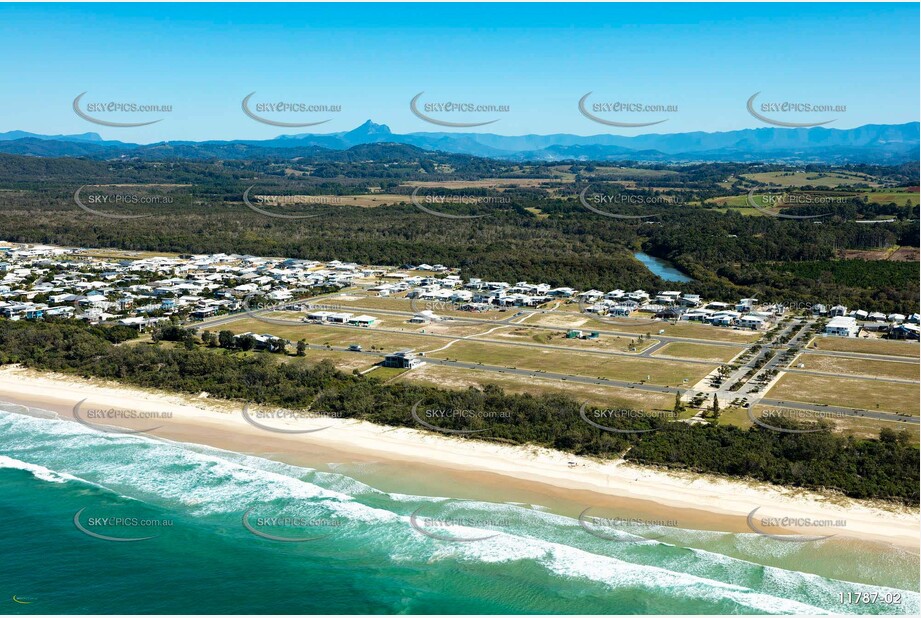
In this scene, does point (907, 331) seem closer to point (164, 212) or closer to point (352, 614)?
point (352, 614)

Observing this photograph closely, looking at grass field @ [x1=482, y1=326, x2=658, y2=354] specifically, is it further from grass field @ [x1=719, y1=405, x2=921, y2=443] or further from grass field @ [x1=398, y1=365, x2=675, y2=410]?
grass field @ [x1=719, y1=405, x2=921, y2=443]

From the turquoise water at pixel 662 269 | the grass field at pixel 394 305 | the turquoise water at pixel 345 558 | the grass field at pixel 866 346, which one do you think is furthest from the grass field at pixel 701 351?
the turquoise water at pixel 662 269

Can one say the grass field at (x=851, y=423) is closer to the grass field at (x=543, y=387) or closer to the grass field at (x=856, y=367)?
the grass field at (x=543, y=387)

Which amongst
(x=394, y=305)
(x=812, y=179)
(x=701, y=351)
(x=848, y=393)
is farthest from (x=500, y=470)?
(x=812, y=179)

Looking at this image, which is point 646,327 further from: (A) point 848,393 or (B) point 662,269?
(B) point 662,269

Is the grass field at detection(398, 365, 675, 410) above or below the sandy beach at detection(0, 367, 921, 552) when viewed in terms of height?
above

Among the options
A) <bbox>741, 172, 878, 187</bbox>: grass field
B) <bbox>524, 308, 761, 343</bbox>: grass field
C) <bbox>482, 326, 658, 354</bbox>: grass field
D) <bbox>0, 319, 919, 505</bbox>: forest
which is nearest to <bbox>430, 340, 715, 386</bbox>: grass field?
<bbox>482, 326, 658, 354</bbox>: grass field

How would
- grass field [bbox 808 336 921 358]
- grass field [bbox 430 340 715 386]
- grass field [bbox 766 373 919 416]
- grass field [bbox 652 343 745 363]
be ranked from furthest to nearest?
1. grass field [bbox 808 336 921 358]
2. grass field [bbox 652 343 745 363]
3. grass field [bbox 430 340 715 386]
4. grass field [bbox 766 373 919 416]
